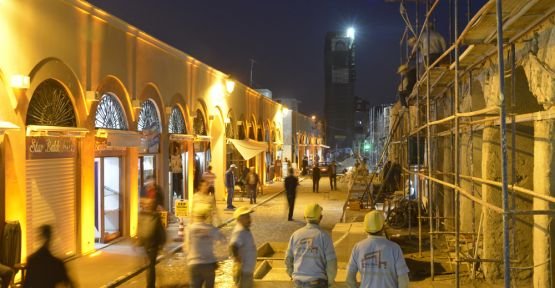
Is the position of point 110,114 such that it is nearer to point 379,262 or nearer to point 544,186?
point 544,186

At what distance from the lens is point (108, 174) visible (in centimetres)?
1444

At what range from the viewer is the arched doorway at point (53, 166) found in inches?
418

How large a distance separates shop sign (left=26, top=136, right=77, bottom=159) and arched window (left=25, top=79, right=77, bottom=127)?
0.95 feet

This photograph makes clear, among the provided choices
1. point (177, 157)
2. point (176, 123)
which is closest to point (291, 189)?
point (177, 157)

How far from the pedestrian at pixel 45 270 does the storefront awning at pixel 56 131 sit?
16.1ft

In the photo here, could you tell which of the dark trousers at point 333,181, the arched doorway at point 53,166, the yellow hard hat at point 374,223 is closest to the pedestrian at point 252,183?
the dark trousers at point 333,181

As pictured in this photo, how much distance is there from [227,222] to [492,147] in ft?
33.2

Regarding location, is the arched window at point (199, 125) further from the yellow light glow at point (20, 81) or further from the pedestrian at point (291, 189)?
the yellow light glow at point (20, 81)

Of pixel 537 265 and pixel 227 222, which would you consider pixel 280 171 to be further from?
pixel 537 265

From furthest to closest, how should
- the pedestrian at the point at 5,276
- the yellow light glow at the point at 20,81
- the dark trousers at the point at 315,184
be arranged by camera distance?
the dark trousers at the point at 315,184, the yellow light glow at the point at 20,81, the pedestrian at the point at 5,276

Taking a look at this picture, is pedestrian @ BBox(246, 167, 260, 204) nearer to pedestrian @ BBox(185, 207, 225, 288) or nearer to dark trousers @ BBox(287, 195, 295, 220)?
dark trousers @ BBox(287, 195, 295, 220)

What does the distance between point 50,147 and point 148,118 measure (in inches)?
220

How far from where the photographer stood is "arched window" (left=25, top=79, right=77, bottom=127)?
10781 millimetres

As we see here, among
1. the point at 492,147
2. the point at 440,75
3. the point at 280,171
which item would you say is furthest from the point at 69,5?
the point at 280,171
